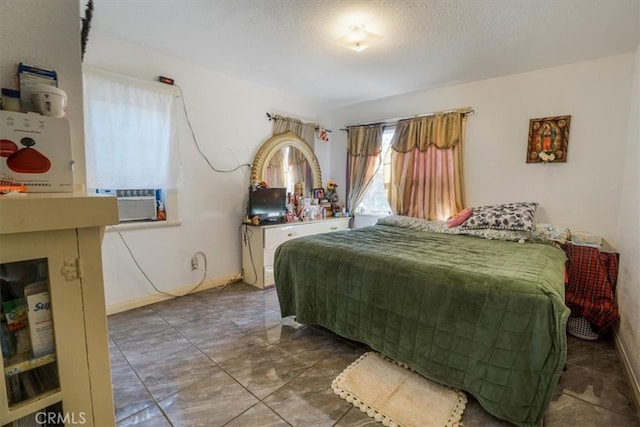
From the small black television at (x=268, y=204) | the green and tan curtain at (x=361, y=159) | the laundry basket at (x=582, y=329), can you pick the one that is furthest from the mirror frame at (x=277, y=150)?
the laundry basket at (x=582, y=329)

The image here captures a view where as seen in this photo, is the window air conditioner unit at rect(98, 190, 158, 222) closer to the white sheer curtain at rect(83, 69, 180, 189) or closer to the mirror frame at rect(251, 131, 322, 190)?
the white sheer curtain at rect(83, 69, 180, 189)

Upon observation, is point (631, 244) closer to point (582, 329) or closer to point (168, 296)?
point (582, 329)

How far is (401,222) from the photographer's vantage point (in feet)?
11.2

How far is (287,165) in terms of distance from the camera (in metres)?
4.00

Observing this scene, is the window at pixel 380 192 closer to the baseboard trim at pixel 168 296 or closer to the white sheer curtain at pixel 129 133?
the baseboard trim at pixel 168 296

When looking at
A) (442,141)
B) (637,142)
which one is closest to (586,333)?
(637,142)

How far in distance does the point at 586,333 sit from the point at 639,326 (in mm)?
695

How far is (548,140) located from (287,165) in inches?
117

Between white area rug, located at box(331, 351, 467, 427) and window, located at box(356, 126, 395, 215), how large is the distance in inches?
103

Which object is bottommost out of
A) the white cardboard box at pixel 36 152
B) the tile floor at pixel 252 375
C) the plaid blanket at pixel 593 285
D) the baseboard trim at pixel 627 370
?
the tile floor at pixel 252 375

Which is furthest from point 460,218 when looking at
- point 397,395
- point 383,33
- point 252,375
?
point 252,375

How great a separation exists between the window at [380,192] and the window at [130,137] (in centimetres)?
262

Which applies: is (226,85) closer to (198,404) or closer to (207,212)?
(207,212)

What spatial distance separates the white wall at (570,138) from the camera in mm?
2566
